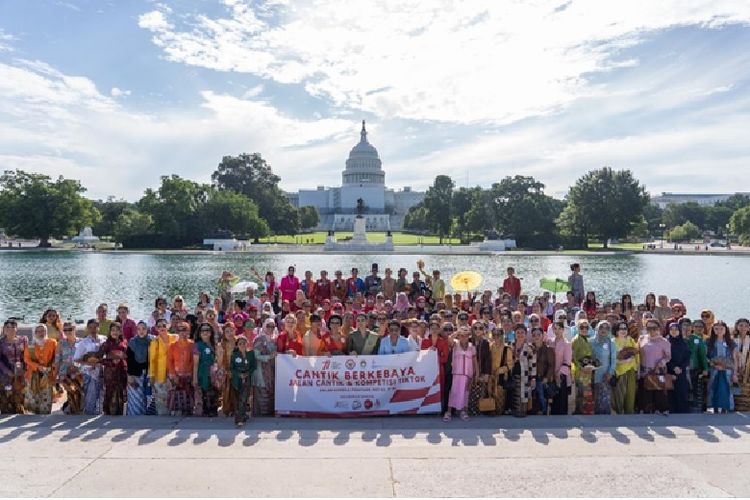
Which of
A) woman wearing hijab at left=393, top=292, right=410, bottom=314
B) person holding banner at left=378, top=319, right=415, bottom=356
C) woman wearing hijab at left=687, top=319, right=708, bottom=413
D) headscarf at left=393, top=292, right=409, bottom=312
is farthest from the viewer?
headscarf at left=393, top=292, right=409, bottom=312

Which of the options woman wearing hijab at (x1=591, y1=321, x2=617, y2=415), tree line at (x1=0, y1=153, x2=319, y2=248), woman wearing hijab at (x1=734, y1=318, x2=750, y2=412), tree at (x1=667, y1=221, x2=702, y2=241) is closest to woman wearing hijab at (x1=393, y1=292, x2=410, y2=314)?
woman wearing hijab at (x1=591, y1=321, x2=617, y2=415)

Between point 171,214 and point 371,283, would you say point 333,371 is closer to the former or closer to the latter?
point 371,283

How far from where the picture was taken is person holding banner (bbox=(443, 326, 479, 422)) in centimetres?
812

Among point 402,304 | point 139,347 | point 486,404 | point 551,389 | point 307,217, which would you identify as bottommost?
point 486,404

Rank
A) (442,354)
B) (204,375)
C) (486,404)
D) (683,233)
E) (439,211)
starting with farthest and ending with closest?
(683,233) < (439,211) < (442,354) < (486,404) < (204,375)

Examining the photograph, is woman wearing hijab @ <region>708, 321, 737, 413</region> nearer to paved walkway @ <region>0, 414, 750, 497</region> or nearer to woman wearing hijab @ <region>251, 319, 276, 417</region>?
paved walkway @ <region>0, 414, 750, 497</region>

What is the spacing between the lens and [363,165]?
486ft

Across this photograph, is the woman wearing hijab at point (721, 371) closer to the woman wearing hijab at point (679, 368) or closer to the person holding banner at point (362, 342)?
the woman wearing hijab at point (679, 368)

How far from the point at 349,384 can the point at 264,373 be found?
1119 millimetres

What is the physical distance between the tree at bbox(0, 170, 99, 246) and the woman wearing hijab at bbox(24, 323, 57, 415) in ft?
216

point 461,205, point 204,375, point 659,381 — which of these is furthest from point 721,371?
point 461,205

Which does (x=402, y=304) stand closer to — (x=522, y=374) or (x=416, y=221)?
(x=522, y=374)

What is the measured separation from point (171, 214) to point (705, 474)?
2600 inches

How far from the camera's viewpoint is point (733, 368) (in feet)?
27.8
